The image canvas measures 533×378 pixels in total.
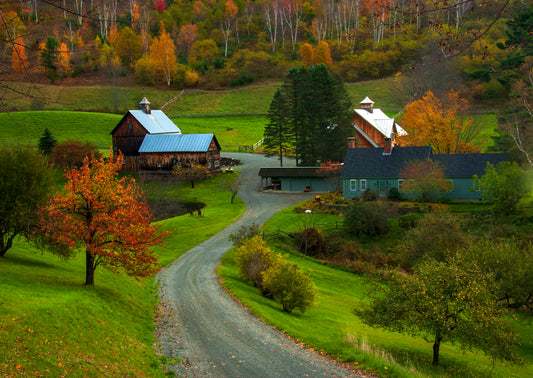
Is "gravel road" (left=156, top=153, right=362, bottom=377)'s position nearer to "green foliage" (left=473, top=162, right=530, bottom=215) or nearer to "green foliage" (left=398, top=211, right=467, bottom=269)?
"green foliage" (left=398, top=211, right=467, bottom=269)

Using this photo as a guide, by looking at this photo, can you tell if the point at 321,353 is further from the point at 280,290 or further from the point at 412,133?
the point at 412,133

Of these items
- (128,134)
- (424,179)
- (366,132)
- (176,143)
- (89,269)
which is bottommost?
(89,269)

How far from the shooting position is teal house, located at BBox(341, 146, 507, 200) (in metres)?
44.0

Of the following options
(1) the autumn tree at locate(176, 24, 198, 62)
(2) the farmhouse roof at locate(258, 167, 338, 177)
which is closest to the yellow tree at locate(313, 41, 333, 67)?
(1) the autumn tree at locate(176, 24, 198, 62)

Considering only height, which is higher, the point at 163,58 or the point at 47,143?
the point at 163,58

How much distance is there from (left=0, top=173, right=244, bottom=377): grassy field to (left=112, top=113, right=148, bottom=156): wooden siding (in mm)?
40258

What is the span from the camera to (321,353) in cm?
1520

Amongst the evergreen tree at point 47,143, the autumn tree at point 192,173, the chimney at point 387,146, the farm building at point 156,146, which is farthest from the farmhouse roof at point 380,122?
the evergreen tree at point 47,143

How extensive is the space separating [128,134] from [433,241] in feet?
147

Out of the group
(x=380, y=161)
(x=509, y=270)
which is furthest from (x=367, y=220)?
(x=509, y=270)

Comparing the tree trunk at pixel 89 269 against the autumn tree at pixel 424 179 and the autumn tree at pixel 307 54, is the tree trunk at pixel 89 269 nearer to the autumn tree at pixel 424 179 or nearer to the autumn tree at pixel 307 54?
the autumn tree at pixel 424 179

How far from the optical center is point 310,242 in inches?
1425

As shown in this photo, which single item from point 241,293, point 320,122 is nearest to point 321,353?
point 241,293

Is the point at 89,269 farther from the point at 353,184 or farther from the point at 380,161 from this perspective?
the point at 380,161
